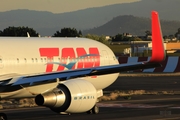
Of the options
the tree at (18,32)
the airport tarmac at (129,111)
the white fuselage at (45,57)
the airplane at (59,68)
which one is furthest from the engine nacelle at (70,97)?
the tree at (18,32)

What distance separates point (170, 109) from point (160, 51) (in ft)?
34.4

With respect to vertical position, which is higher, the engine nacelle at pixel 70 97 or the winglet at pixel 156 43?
the winglet at pixel 156 43

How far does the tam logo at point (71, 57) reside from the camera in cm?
2856

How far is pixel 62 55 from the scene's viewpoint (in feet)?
96.2

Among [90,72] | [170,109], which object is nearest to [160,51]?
[90,72]

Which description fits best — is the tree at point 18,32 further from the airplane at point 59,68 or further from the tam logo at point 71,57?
the airplane at point 59,68

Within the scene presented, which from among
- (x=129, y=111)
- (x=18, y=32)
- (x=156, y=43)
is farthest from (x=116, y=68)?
(x=18, y=32)

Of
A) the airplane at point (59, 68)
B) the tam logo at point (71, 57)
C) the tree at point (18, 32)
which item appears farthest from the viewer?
the tree at point (18, 32)

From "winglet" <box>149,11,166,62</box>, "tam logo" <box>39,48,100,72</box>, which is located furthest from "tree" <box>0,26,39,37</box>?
"winglet" <box>149,11,166,62</box>

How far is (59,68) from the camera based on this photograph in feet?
95.3

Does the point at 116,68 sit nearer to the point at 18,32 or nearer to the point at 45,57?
the point at 45,57

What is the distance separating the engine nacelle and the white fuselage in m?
3.00

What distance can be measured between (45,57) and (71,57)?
1700 millimetres

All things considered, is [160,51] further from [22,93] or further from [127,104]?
[127,104]
